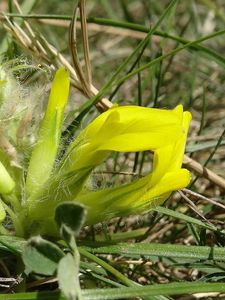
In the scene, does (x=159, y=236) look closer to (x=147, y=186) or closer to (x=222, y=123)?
(x=147, y=186)

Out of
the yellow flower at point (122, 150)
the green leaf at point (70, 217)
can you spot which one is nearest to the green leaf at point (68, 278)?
the green leaf at point (70, 217)

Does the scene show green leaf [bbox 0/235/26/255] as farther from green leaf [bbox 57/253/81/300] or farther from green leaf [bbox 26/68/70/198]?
green leaf [bbox 57/253/81/300]

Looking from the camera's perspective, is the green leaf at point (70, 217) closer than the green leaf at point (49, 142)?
Yes

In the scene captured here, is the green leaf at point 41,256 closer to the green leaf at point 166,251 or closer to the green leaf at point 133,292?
the green leaf at point 133,292

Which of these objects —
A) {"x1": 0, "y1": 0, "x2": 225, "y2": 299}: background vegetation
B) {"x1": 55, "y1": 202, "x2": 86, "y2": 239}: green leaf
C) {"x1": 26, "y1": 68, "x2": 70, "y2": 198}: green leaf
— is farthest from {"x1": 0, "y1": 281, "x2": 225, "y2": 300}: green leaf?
{"x1": 26, "y1": 68, "x2": 70, "y2": 198}: green leaf

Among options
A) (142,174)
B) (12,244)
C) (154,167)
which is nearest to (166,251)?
(154,167)

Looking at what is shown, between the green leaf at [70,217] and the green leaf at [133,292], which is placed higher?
the green leaf at [70,217]
